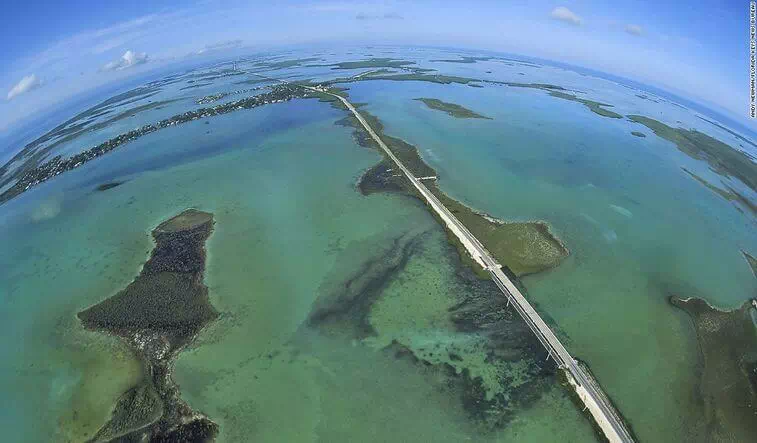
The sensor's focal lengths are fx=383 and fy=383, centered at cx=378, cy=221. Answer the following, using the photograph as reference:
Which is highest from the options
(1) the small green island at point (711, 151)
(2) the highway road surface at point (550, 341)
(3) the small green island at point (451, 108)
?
(3) the small green island at point (451, 108)

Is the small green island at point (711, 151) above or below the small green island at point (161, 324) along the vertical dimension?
below

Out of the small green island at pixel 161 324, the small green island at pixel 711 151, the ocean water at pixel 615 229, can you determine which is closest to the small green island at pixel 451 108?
the ocean water at pixel 615 229

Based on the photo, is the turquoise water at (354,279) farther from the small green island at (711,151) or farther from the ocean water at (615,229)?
the small green island at (711,151)

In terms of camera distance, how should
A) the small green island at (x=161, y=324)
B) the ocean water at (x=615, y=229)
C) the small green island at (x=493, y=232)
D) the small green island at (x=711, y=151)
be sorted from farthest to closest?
the small green island at (x=711, y=151), the small green island at (x=493, y=232), the ocean water at (x=615, y=229), the small green island at (x=161, y=324)

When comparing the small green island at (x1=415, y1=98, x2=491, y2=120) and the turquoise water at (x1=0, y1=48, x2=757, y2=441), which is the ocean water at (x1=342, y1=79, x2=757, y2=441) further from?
the small green island at (x1=415, y1=98, x2=491, y2=120)

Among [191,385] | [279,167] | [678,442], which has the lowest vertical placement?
[678,442]

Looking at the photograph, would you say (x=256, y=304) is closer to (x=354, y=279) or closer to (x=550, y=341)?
(x=354, y=279)

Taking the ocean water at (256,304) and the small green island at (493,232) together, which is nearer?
the ocean water at (256,304)

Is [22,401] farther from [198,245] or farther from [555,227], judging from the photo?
[555,227]

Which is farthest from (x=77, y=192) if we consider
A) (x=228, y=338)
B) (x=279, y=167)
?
(x=228, y=338)
